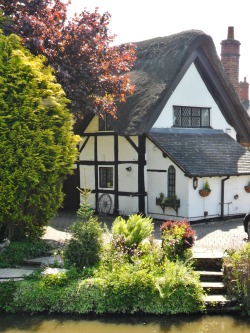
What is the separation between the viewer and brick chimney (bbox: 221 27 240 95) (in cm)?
2162

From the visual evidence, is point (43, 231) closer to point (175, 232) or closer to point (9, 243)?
point (9, 243)

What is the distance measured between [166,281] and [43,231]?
4543 mm

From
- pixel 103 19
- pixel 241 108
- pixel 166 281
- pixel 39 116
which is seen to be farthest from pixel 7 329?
pixel 241 108

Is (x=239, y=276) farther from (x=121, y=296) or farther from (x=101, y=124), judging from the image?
(x=101, y=124)

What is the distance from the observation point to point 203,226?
1587cm

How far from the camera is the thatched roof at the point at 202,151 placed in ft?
53.1

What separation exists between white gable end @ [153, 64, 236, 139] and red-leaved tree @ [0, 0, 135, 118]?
389 centimetres

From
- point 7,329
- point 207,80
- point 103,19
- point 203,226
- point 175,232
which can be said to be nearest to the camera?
point 7,329

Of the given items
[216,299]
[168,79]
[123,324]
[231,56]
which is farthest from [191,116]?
[123,324]

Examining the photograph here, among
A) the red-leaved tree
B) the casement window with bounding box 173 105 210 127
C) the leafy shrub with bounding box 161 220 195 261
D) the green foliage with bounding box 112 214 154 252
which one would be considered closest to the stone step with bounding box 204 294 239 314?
the leafy shrub with bounding box 161 220 195 261

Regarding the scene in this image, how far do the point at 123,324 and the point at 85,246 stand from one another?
214 cm

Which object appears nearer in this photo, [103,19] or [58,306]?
[58,306]

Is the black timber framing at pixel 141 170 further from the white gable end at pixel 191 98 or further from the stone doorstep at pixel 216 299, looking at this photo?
the stone doorstep at pixel 216 299

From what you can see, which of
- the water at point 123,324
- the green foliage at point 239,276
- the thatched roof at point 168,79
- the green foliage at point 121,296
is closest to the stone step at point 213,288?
the green foliage at point 239,276
